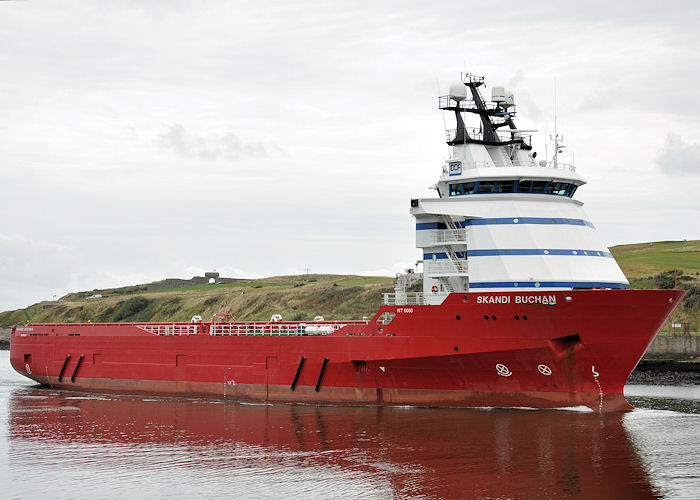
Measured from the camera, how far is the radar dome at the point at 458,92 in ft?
89.4

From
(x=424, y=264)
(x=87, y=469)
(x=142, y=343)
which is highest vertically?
(x=424, y=264)

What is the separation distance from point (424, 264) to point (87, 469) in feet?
41.8

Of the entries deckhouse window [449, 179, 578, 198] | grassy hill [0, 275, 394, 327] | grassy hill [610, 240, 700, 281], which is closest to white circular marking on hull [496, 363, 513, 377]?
deckhouse window [449, 179, 578, 198]

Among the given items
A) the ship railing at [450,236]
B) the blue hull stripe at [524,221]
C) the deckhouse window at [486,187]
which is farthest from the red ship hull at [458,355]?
the deckhouse window at [486,187]

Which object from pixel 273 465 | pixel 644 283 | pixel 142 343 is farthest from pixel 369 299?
pixel 273 465

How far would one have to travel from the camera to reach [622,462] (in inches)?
696

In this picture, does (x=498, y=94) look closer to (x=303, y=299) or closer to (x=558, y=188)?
(x=558, y=188)

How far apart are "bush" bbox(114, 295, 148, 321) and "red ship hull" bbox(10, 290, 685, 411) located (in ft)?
167

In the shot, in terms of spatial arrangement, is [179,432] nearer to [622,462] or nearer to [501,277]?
[501,277]

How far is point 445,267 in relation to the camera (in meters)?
26.1

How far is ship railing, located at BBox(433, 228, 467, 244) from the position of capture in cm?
2578

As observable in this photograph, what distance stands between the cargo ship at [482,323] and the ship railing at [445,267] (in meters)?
0.05

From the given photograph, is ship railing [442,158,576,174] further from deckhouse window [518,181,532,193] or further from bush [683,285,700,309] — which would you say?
bush [683,285,700,309]

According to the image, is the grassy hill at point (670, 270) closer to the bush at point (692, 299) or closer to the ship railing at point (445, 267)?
the bush at point (692, 299)
